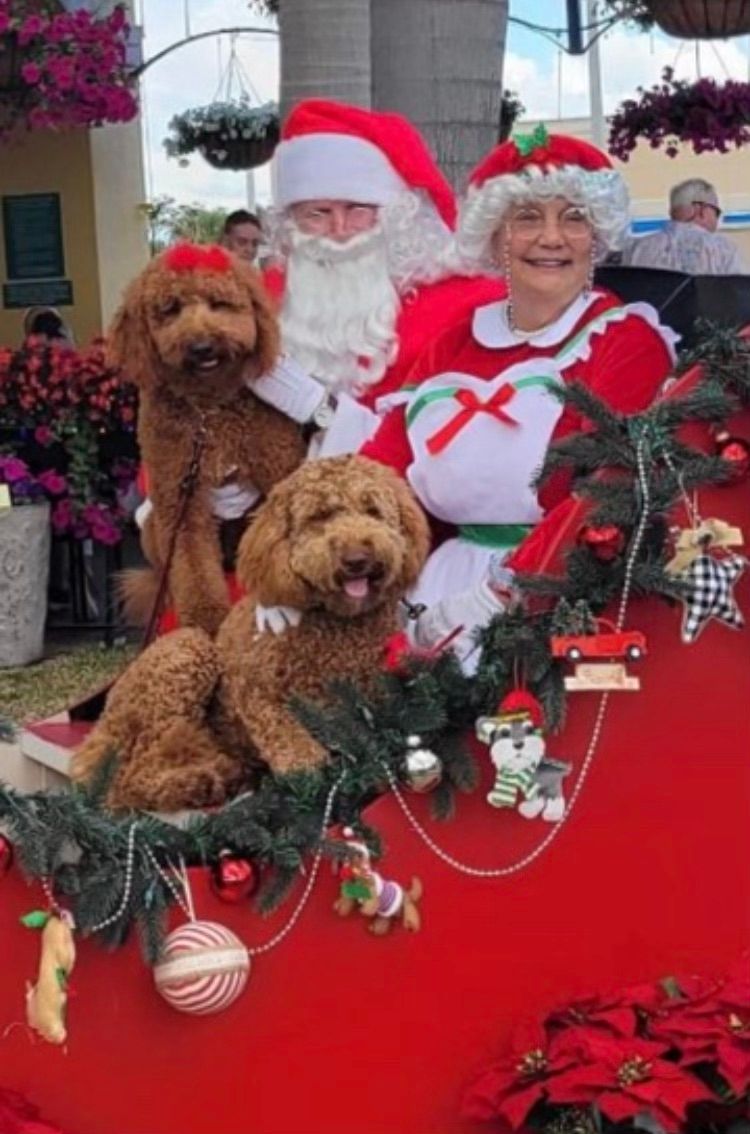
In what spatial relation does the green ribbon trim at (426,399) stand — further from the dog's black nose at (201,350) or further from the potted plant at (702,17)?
the potted plant at (702,17)

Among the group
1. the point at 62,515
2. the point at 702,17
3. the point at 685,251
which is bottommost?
the point at 62,515

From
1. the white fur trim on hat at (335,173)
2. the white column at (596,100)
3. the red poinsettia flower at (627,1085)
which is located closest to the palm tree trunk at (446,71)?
the white fur trim on hat at (335,173)

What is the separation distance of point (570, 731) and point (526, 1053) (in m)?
0.39

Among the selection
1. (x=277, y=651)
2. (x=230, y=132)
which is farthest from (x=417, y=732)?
(x=230, y=132)

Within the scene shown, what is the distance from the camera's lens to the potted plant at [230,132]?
1137cm

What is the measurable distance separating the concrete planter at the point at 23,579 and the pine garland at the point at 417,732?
4860 mm

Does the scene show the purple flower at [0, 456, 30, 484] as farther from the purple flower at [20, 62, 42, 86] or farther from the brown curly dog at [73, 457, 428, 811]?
the brown curly dog at [73, 457, 428, 811]

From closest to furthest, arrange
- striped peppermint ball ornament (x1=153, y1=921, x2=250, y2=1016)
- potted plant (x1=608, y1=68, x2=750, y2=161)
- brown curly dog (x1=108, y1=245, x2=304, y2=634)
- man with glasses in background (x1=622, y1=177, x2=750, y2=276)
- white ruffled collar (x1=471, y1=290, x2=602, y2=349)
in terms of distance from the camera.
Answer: striped peppermint ball ornament (x1=153, y1=921, x2=250, y2=1016), white ruffled collar (x1=471, y1=290, x2=602, y2=349), brown curly dog (x1=108, y1=245, x2=304, y2=634), man with glasses in background (x1=622, y1=177, x2=750, y2=276), potted plant (x1=608, y1=68, x2=750, y2=161)

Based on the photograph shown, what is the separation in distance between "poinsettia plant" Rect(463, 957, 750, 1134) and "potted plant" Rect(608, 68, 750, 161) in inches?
297

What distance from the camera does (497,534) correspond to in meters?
2.85

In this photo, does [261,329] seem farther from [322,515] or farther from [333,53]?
[333,53]

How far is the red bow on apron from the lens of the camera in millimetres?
2807

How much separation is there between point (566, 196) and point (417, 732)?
1.11 m

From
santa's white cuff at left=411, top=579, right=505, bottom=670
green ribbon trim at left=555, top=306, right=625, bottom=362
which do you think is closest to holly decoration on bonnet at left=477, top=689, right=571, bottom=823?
santa's white cuff at left=411, top=579, right=505, bottom=670
